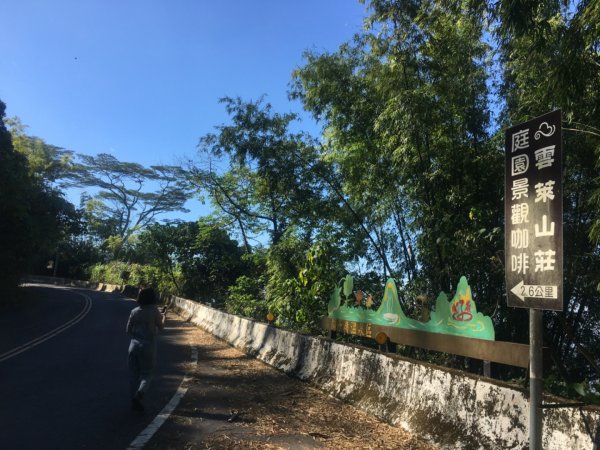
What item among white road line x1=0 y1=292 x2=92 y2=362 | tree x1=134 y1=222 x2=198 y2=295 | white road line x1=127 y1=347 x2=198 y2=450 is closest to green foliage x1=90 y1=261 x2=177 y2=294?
tree x1=134 y1=222 x2=198 y2=295

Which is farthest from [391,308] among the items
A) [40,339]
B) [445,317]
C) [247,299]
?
[247,299]

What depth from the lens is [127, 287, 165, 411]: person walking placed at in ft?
22.4

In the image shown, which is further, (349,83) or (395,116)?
(349,83)

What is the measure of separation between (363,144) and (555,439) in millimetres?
8313

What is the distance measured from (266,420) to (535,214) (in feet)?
14.8

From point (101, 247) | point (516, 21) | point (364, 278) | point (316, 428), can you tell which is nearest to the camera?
point (516, 21)

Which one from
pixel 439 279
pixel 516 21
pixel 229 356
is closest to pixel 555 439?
pixel 516 21

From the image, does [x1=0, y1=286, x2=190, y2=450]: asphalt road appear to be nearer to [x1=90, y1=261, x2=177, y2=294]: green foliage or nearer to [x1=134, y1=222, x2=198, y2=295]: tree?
[x1=90, y1=261, x2=177, y2=294]: green foliage

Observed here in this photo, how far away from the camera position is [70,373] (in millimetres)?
9117

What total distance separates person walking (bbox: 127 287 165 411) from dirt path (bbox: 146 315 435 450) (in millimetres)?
615

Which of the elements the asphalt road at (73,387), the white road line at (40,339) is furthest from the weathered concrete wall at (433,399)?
the white road line at (40,339)

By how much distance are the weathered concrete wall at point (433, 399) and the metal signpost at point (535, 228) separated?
0.69m

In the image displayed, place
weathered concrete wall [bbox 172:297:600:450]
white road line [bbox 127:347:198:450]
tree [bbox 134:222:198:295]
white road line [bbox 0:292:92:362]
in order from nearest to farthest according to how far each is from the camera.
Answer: weathered concrete wall [bbox 172:297:600:450], white road line [bbox 127:347:198:450], white road line [bbox 0:292:92:362], tree [bbox 134:222:198:295]

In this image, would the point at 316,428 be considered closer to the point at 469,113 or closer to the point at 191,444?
the point at 191,444
